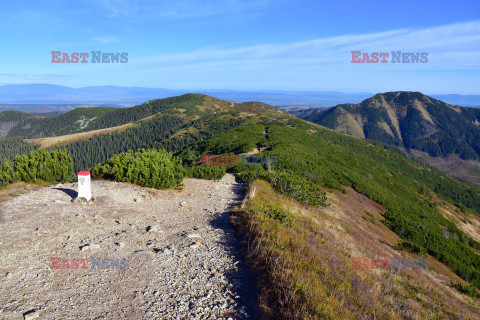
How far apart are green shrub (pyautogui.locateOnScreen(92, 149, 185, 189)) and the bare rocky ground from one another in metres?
1.90

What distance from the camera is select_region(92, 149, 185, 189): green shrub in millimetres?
15430

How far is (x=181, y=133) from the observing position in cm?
12531

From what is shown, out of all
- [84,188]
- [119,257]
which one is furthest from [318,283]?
[84,188]

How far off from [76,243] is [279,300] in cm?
747

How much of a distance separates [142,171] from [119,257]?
331 inches

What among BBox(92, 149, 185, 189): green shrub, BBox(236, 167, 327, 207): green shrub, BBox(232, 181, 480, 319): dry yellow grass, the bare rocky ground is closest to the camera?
BBox(232, 181, 480, 319): dry yellow grass

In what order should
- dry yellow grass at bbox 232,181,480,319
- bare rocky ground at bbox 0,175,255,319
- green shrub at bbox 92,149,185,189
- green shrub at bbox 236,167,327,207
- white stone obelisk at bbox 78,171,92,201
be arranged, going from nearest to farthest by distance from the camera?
dry yellow grass at bbox 232,181,480,319 → bare rocky ground at bbox 0,175,255,319 → white stone obelisk at bbox 78,171,92,201 → green shrub at bbox 92,149,185,189 → green shrub at bbox 236,167,327,207

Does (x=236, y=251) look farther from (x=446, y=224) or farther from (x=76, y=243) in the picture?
(x=446, y=224)

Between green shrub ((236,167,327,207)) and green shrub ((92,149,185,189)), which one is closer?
green shrub ((92,149,185,189))

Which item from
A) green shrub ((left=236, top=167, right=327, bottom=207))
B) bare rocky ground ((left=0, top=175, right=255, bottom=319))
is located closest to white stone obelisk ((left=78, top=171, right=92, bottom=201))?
bare rocky ground ((left=0, top=175, right=255, bottom=319))

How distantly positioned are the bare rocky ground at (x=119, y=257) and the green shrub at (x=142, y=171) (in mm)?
1895

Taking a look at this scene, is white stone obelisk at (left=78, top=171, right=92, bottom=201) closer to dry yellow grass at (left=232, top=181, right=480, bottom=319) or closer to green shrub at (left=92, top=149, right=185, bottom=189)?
green shrub at (left=92, top=149, right=185, bottom=189)

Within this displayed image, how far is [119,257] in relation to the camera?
7.84 meters

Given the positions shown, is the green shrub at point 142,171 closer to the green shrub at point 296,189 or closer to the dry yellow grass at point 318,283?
the dry yellow grass at point 318,283
